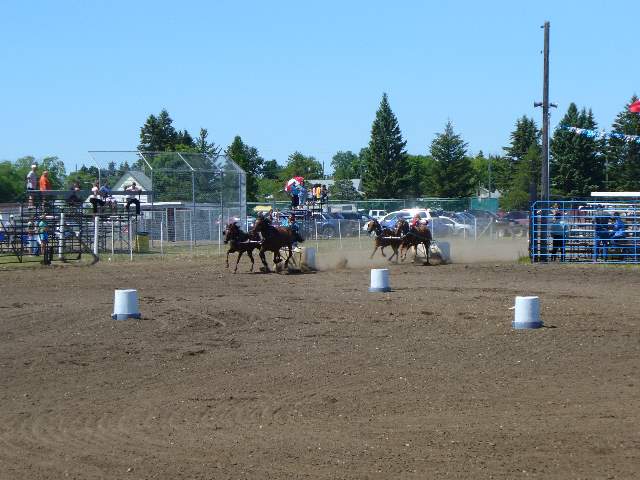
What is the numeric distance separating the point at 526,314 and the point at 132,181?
30424 millimetres

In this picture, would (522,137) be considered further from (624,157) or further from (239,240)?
(239,240)

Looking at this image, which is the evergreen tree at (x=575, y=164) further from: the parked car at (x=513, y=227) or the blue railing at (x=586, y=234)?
the blue railing at (x=586, y=234)

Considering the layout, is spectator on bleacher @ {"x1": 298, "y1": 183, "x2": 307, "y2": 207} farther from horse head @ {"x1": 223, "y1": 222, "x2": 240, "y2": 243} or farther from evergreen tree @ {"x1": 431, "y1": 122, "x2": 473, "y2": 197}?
evergreen tree @ {"x1": 431, "y1": 122, "x2": 473, "y2": 197}

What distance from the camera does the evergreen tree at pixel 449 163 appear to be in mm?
96375

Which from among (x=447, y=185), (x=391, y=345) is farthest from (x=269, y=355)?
(x=447, y=185)

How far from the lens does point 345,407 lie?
420 inches

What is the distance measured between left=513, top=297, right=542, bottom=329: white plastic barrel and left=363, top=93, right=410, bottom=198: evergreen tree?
276 ft

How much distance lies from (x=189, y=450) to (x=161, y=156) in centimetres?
3526

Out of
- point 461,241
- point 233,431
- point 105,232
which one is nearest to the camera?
point 233,431

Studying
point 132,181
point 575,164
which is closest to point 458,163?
point 575,164

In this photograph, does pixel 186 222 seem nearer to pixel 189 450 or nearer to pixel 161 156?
pixel 161 156

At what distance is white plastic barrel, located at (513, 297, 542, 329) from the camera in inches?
651

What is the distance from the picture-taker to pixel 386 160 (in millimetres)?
100562

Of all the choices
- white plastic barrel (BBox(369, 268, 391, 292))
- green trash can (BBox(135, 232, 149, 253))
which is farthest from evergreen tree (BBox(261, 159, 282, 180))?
white plastic barrel (BBox(369, 268, 391, 292))
